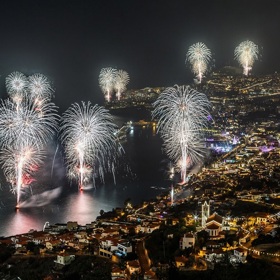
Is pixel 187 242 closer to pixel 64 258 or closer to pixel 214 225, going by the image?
pixel 214 225

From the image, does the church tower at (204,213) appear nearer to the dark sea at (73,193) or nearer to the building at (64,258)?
the building at (64,258)

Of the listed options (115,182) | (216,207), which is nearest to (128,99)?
(115,182)

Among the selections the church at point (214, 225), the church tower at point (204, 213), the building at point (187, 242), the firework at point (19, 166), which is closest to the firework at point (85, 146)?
the firework at point (19, 166)

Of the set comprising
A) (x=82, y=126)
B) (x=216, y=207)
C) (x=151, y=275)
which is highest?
(x=82, y=126)

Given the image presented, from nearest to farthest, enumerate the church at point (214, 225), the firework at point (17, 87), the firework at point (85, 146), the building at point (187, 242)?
the building at point (187, 242)
the church at point (214, 225)
the firework at point (85, 146)
the firework at point (17, 87)

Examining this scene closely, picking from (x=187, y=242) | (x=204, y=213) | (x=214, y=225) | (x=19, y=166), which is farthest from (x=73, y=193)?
(x=187, y=242)

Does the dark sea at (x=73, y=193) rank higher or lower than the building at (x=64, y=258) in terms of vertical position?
higher

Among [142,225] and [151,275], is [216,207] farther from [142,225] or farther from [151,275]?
[151,275]
